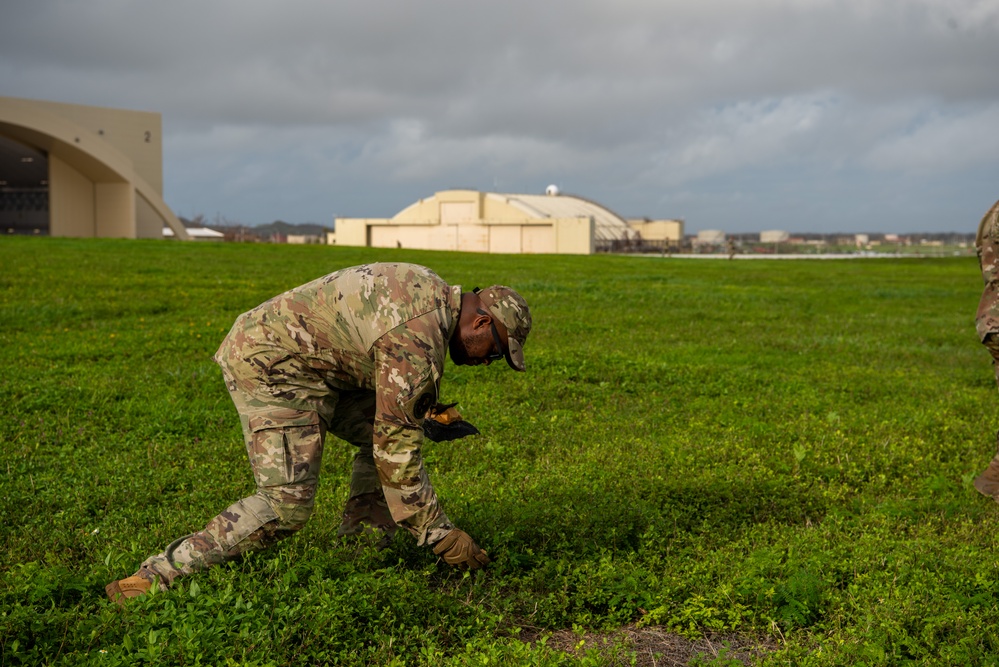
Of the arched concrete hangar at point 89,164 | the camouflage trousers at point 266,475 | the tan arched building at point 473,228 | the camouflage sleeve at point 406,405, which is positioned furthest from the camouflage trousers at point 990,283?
the tan arched building at point 473,228

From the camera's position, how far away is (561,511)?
21.2 ft

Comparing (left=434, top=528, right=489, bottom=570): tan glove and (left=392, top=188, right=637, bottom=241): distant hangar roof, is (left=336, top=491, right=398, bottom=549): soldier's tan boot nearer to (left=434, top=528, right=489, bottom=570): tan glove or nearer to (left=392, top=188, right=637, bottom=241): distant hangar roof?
(left=434, top=528, right=489, bottom=570): tan glove

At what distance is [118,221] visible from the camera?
193 feet

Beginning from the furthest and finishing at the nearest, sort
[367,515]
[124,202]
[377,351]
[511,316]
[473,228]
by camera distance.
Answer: [473,228], [124,202], [367,515], [511,316], [377,351]

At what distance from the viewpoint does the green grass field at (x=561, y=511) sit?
15.0 feet

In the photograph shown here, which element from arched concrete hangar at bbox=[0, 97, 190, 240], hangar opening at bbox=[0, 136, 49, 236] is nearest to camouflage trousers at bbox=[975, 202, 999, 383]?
arched concrete hangar at bbox=[0, 97, 190, 240]

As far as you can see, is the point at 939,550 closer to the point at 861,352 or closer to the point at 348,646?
the point at 348,646

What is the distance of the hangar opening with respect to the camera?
61.8 m

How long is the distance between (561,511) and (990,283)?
413 cm

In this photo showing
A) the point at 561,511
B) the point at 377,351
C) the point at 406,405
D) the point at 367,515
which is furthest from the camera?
the point at 561,511

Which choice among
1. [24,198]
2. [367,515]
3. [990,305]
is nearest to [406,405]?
[367,515]

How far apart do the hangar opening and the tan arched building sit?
22.5 meters

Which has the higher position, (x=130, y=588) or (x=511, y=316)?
(x=511, y=316)

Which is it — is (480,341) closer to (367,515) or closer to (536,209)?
(367,515)
